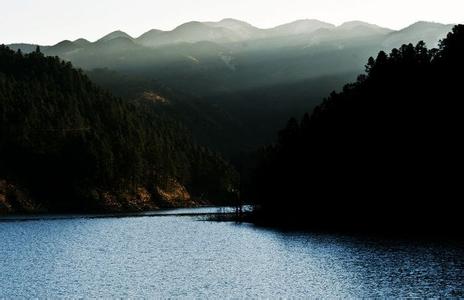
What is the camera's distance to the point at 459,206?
416 feet

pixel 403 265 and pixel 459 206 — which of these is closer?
pixel 403 265

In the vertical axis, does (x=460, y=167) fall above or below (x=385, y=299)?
above

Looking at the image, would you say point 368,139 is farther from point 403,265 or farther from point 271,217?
point 403,265

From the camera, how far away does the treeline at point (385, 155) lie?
436 feet

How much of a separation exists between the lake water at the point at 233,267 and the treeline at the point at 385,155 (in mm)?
21178

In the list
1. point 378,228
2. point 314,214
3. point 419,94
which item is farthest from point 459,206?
point 314,214

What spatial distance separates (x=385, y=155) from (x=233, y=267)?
6509cm

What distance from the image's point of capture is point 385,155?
14438 cm

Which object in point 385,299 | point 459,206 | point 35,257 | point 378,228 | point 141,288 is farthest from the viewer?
point 378,228

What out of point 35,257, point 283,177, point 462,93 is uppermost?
point 462,93

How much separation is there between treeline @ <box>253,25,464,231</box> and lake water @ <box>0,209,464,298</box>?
2118 cm

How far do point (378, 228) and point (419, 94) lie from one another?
1208 inches

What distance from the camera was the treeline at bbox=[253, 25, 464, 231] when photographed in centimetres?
13288

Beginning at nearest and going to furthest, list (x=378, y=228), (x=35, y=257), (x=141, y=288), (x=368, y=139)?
(x=141, y=288) → (x=35, y=257) → (x=378, y=228) → (x=368, y=139)
